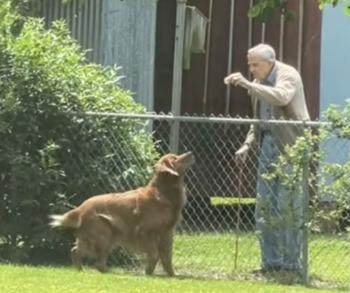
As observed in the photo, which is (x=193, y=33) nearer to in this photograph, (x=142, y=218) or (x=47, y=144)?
(x=47, y=144)

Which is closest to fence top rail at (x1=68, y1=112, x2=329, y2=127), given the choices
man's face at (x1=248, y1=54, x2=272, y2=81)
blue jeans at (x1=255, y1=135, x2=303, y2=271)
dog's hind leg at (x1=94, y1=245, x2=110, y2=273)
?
blue jeans at (x1=255, y1=135, x2=303, y2=271)

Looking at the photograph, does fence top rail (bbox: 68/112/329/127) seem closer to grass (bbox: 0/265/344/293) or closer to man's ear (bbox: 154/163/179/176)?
man's ear (bbox: 154/163/179/176)

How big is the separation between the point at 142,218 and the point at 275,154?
50.6 inches

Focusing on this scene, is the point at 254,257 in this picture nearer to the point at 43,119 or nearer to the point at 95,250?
the point at 95,250

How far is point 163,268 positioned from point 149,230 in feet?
1.50

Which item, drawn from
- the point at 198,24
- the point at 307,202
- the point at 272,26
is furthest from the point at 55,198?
the point at 272,26

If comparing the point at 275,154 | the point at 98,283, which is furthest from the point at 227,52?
the point at 98,283

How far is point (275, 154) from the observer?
9.92m

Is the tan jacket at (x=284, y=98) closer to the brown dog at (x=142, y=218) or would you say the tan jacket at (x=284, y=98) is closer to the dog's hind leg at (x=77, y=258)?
the brown dog at (x=142, y=218)

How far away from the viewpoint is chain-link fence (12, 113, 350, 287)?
941cm

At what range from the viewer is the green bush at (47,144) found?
10453 mm

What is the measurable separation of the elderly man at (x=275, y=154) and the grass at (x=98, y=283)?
471 mm

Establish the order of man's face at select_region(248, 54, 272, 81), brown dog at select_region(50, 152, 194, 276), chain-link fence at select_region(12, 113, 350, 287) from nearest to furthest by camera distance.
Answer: chain-link fence at select_region(12, 113, 350, 287) → brown dog at select_region(50, 152, 194, 276) → man's face at select_region(248, 54, 272, 81)

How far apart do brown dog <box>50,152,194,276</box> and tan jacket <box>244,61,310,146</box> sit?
79 centimetres
